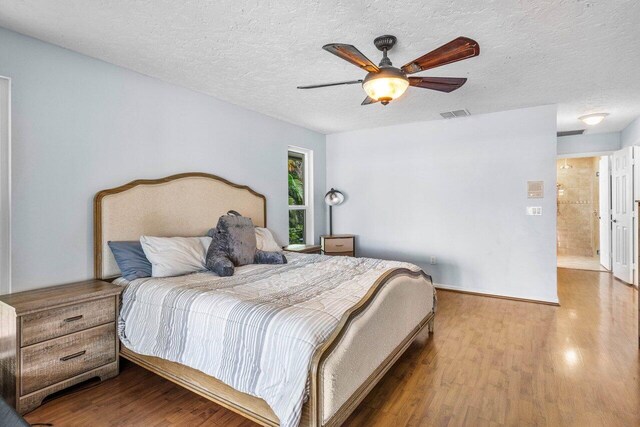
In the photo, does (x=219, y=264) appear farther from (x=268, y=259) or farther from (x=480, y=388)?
(x=480, y=388)

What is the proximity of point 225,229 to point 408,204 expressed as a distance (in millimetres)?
2960

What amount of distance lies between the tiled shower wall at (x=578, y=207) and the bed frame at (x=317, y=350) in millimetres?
6446

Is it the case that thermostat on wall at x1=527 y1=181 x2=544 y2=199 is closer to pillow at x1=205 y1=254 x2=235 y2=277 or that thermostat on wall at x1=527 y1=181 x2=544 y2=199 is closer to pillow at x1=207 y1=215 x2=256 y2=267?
pillow at x1=207 y1=215 x2=256 y2=267

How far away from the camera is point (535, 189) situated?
13.5ft

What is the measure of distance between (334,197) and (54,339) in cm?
389

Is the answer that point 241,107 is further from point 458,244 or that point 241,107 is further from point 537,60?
point 458,244

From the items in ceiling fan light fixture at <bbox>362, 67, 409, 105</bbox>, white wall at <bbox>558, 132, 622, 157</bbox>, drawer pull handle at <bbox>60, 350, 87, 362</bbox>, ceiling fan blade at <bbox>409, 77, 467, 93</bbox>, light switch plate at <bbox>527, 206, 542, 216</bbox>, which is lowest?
drawer pull handle at <bbox>60, 350, 87, 362</bbox>

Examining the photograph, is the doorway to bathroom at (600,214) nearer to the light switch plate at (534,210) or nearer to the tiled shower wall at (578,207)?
the tiled shower wall at (578,207)

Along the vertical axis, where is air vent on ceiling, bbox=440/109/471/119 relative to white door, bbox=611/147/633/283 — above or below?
above

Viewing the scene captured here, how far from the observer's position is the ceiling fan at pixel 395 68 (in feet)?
6.30

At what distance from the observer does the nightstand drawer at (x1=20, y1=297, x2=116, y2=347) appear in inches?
77.9

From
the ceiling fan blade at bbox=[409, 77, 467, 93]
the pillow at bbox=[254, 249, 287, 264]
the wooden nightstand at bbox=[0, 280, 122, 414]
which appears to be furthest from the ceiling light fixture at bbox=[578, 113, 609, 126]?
the wooden nightstand at bbox=[0, 280, 122, 414]

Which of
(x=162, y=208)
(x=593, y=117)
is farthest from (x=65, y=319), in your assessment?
(x=593, y=117)

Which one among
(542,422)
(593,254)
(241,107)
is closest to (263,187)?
(241,107)
